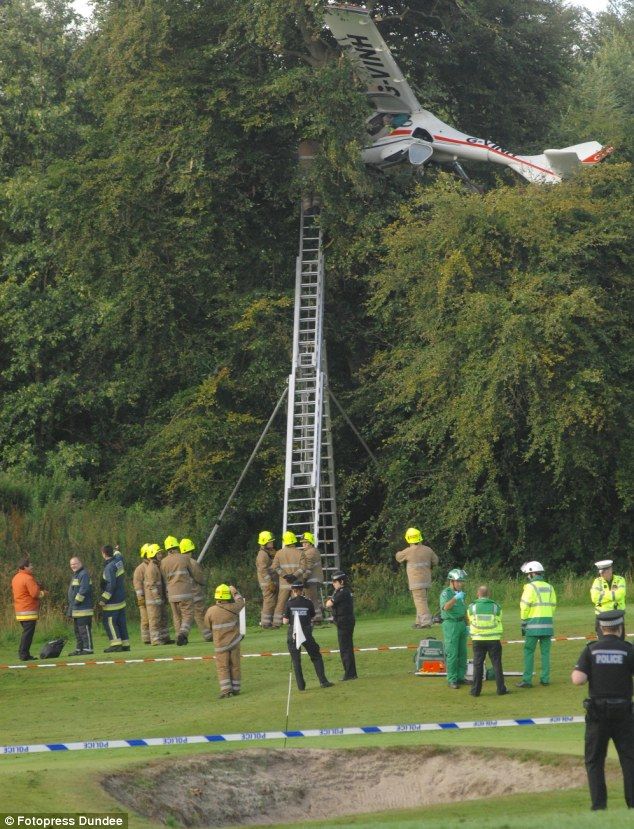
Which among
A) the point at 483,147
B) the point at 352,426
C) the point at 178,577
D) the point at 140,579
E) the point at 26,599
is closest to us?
the point at 26,599

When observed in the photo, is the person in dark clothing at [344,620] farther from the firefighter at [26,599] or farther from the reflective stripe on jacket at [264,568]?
the firefighter at [26,599]

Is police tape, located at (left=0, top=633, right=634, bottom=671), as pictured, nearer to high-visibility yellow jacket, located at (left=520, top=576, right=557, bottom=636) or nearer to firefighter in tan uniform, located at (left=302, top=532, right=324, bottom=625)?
firefighter in tan uniform, located at (left=302, top=532, right=324, bottom=625)

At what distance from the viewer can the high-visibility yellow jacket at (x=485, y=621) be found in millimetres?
18875

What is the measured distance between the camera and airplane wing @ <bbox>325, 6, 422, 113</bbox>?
3394cm

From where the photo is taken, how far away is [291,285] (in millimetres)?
37375

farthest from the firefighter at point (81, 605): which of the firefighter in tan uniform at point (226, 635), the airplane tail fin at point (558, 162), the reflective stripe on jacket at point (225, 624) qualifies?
the airplane tail fin at point (558, 162)

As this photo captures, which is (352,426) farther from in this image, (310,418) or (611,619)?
(611,619)

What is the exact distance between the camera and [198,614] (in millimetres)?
26531

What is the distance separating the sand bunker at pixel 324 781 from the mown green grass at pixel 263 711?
0.91ft

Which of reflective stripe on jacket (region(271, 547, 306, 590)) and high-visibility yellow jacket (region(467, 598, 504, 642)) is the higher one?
reflective stripe on jacket (region(271, 547, 306, 590))

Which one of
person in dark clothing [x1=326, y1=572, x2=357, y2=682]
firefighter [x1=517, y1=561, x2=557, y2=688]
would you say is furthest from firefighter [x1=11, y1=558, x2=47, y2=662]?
firefighter [x1=517, y1=561, x2=557, y2=688]

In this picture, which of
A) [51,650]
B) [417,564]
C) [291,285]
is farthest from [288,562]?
[291,285]

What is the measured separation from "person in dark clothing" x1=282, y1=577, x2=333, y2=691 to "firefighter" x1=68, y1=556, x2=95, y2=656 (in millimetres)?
5978

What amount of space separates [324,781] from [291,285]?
23130 mm
